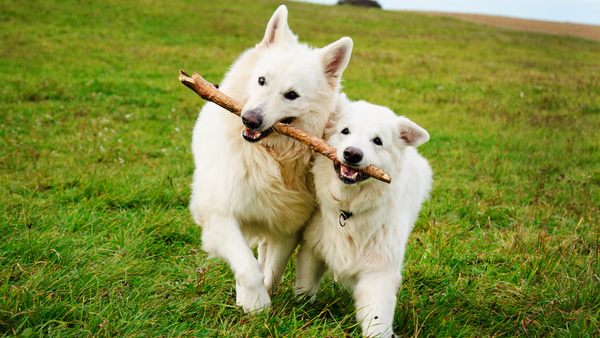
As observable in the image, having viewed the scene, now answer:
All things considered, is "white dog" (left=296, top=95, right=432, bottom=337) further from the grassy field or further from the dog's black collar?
the grassy field

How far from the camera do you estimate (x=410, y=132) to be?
360 cm

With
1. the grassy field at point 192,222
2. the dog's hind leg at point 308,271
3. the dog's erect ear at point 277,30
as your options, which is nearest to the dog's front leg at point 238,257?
the grassy field at point 192,222

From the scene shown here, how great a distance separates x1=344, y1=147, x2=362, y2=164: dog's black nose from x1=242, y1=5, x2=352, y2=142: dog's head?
0.57 metres

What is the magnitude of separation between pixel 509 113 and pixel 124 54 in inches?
484

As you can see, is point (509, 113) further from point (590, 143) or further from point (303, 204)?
point (303, 204)

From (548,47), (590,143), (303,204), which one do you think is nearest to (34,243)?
(303,204)

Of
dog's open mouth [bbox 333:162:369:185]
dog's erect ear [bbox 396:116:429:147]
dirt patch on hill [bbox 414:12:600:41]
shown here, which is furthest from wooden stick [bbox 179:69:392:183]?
dirt patch on hill [bbox 414:12:600:41]

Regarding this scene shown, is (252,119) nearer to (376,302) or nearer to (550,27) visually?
(376,302)

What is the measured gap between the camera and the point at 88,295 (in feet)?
9.72

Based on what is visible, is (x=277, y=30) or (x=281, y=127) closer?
(x=281, y=127)

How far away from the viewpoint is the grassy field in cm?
300

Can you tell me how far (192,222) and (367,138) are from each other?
2.28 metres

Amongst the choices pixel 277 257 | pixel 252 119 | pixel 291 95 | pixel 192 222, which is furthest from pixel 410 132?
pixel 192 222

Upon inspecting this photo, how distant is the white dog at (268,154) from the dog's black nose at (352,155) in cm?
53
